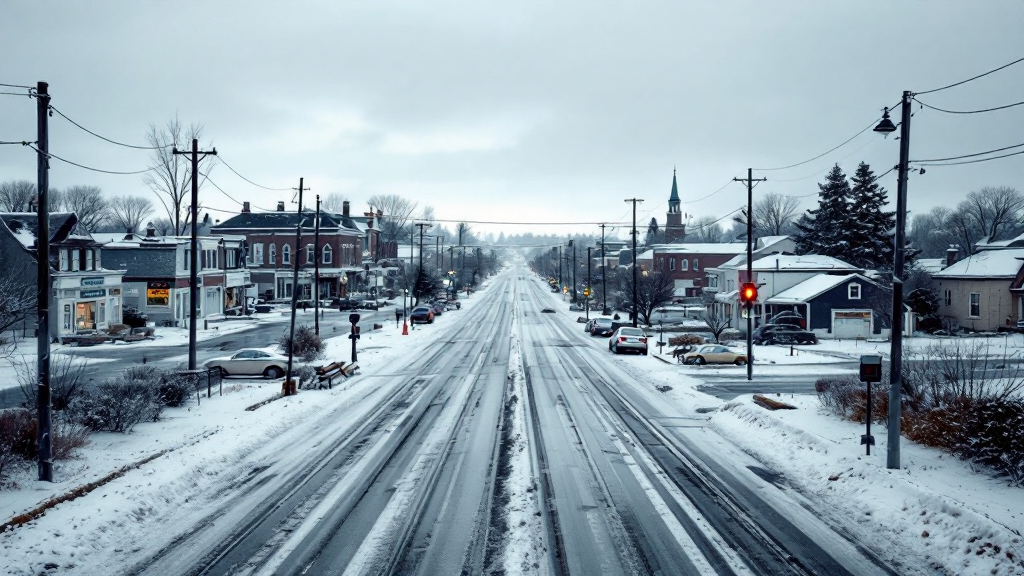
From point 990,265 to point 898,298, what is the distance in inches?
1955

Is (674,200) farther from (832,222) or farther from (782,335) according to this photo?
(782,335)

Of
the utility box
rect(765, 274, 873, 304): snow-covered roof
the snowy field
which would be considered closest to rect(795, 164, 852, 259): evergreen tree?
rect(765, 274, 873, 304): snow-covered roof

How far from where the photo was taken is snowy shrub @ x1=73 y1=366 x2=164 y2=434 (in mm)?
16469

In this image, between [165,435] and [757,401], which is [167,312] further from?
[757,401]

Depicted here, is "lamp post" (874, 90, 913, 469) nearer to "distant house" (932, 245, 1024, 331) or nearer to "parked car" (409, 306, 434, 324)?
"distant house" (932, 245, 1024, 331)

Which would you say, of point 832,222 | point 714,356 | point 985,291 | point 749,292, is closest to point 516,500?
point 749,292

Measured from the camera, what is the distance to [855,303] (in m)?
49.4

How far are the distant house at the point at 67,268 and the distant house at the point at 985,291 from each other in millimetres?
62500

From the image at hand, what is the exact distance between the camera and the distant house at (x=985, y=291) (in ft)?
169

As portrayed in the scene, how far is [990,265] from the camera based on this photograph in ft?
176

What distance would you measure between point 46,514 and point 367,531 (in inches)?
190

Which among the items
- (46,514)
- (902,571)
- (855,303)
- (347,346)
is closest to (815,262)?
(855,303)

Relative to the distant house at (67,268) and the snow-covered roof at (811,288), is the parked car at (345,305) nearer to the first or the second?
the distant house at (67,268)

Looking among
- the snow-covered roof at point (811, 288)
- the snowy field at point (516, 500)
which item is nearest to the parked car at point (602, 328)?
the snow-covered roof at point (811, 288)
